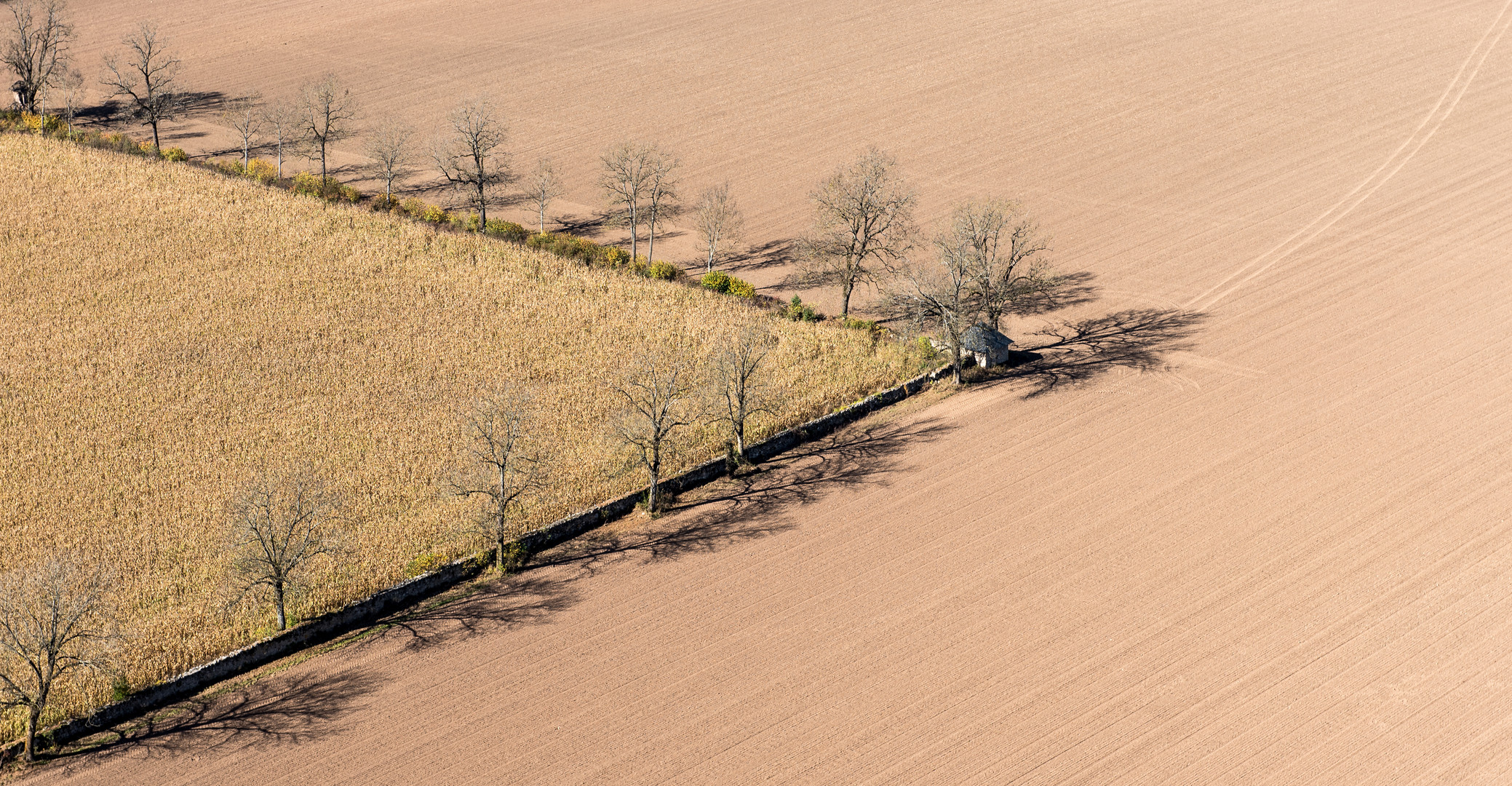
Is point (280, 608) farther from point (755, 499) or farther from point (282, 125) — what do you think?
point (282, 125)

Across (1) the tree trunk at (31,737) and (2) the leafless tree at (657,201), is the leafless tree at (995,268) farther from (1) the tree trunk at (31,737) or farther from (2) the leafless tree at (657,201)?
(1) the tree trunk at (31,737)

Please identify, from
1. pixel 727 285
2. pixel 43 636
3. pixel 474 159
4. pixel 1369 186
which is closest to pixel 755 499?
pixel 727 285

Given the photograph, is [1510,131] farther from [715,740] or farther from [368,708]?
[368,708]

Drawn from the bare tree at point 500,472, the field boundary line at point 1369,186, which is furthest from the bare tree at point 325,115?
the field boundary line at point 1369,186

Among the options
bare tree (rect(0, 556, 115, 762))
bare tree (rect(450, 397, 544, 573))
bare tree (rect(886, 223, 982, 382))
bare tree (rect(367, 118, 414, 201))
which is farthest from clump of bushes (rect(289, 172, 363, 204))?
bare tree (rect(0, 556, 115, 762))

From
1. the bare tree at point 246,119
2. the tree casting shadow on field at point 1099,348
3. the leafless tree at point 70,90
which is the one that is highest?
the leafless tree at point 70,90

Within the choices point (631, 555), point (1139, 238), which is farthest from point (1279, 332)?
point (631, 555)
